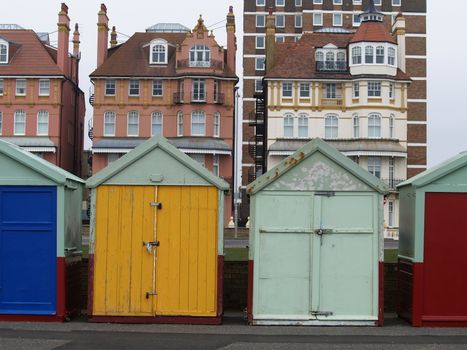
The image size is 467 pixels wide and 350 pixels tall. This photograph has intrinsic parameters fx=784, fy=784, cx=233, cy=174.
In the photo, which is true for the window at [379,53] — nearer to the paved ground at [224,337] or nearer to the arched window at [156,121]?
the arched window at [156,121]

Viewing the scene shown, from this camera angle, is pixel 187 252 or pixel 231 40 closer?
pixel 187 252

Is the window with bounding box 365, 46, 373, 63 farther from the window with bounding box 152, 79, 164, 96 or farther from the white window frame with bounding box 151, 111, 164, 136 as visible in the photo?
the white window frame with bounding box 151, 111, 164, 136

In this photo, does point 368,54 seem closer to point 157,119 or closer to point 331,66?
point 331,66

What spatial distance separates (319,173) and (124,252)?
3.82m

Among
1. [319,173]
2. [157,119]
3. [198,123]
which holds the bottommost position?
[319,173]

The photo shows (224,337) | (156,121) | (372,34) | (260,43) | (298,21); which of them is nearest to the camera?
(224,337)

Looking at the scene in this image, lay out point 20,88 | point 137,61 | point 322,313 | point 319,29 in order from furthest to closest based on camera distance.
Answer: point 319,29, point 137,61, point 20,88, point 322,313

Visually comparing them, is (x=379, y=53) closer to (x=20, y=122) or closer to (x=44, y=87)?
(x=44, y=87)

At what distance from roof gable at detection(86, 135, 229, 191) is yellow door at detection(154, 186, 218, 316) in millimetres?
190

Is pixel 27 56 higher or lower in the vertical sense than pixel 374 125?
Answer: higher

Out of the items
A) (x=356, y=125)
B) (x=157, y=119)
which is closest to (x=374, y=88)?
(x=356, y=125)

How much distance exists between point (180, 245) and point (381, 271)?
3635 mm

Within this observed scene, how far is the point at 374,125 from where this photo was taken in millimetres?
61156

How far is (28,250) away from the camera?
14.2m
